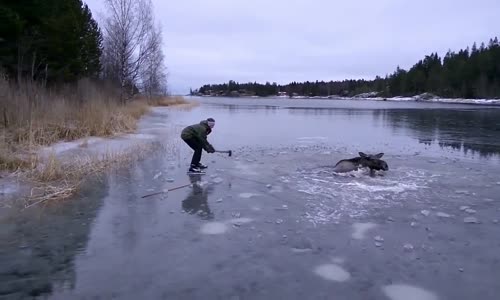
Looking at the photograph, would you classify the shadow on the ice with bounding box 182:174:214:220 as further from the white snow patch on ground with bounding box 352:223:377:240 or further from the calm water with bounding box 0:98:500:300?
the white snow patch on ground with bounding box 352:223:377:240

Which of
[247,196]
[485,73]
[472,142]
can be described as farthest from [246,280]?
[485,73]

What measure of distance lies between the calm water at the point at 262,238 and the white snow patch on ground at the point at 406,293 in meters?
0.02

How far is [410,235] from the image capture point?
5.20 meters

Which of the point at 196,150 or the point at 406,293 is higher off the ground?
the point at 196,150

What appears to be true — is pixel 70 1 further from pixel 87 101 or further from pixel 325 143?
pixel 325 143

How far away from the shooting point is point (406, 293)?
375 centimetres

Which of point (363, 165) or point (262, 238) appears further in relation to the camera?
point (363, 165)

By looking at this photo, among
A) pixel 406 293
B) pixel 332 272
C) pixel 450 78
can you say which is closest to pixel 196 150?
pixel 332 272

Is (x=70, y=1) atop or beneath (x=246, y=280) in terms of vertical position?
atop

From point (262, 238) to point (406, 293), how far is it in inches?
70.9

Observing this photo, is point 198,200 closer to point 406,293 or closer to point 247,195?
point 247,195

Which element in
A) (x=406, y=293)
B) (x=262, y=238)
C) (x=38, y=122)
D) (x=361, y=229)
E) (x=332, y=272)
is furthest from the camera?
(x=38, y=122)

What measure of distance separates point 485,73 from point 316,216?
92.1 metres

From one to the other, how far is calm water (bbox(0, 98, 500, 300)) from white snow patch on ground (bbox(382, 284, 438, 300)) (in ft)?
0.06
